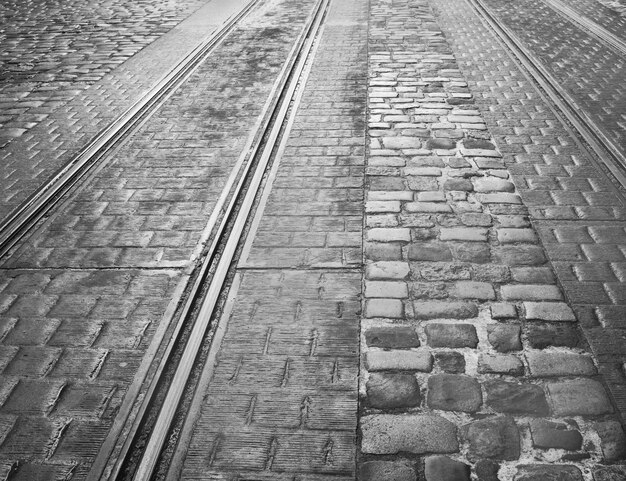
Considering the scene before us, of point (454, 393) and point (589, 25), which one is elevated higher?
point (589, 25)

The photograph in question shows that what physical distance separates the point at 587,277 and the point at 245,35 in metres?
8.01

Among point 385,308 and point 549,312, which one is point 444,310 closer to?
point 385,308

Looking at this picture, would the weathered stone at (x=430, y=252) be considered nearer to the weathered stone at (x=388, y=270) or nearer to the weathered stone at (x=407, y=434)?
the weathered stone at (x=388, y=270)

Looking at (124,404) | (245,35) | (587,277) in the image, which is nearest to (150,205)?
(124,404)

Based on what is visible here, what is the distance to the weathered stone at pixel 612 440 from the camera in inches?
86.6

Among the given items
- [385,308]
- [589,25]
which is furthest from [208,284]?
[589,25]

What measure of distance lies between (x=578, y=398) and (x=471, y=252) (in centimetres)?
128

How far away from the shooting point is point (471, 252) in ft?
11.7

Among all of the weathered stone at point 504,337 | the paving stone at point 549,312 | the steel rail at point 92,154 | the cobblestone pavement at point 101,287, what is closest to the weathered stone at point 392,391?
the weathered stone at point 504,337

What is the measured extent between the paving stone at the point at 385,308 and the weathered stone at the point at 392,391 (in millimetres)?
460

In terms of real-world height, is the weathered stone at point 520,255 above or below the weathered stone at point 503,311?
above

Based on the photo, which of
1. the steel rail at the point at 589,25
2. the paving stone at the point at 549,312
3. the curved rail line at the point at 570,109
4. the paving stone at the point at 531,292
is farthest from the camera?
the steel rail at the point at 589,25

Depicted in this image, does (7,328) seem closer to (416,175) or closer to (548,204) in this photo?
(416,175)

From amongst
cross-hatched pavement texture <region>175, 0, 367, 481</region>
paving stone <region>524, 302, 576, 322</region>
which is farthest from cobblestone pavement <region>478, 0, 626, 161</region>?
cross-hatched pavement texture <region>175, 0, 367, 481</region>
